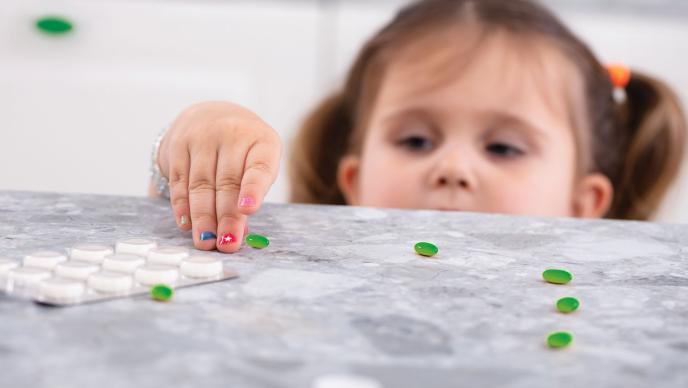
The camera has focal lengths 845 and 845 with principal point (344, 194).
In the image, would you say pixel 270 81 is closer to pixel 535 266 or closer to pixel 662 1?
pixel 662 1

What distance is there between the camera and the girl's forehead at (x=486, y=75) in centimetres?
112

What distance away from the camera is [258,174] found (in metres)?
0.57

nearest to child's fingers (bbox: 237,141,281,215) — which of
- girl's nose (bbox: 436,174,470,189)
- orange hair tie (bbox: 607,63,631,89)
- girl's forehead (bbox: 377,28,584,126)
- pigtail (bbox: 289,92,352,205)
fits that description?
girl's nose (bbox: 436,174,470,189)

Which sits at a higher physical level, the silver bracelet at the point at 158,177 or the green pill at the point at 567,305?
the silver bracelet at the point at 158,177

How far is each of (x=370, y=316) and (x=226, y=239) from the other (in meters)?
0.15

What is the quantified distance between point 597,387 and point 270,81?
159 centimetres

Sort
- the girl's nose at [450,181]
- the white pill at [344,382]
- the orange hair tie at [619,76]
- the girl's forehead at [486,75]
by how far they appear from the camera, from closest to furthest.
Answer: the white pill at [344,382]
the girl's nose at [450,181]
the girl's forehead at [486,75]
the orange hair tie at [619,76]

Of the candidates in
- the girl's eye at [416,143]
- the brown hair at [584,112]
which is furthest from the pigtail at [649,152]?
the girl's eye at [416,143]

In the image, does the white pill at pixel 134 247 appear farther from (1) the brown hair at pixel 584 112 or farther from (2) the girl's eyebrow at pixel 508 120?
(1) the brown hair at pixel 584 112

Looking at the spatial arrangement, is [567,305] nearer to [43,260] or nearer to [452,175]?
[43,260]

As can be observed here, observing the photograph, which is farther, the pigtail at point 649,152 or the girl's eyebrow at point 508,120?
the pigtail at point 649,152

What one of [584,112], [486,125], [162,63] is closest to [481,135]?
[486,125]

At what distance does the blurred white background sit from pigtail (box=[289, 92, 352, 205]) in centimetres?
29

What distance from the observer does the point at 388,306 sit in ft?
1.19
